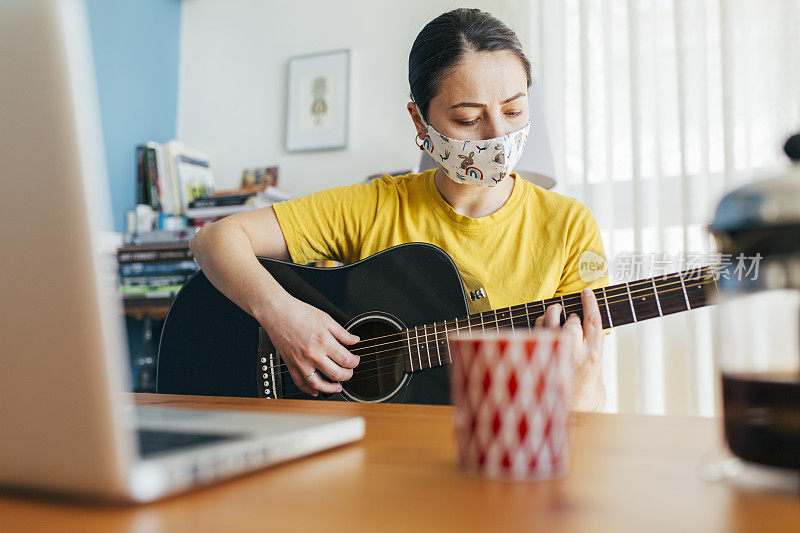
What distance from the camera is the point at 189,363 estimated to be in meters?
1.32

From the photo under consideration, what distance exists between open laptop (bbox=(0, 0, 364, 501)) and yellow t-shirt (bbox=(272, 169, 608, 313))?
3.38 ft

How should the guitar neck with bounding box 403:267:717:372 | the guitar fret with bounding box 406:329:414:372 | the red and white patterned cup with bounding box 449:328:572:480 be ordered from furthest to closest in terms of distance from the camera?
the guitar fret with bounding box 406:329:414:372, the guitar neck with bounding box 403:267:717:372, the red and white patterned cup with bounding box 449:328:572:480

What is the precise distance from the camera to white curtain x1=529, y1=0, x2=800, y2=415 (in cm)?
227

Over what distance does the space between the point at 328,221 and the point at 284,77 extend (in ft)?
6.24

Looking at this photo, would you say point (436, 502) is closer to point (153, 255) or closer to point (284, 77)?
point (153, 255)

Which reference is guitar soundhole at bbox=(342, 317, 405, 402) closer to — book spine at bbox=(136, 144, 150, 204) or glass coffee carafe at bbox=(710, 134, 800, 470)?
glass coffee carafe at bbox=(710, 134, 800, 470)

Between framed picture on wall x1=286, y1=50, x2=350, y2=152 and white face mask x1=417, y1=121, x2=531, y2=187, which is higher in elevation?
framed picture on wall x1=286, y1=50, x2=350, y2=152

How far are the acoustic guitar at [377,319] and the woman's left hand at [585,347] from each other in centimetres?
4

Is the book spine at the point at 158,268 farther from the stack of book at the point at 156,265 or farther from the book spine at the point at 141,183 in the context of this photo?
the book spine at the point at 141,183

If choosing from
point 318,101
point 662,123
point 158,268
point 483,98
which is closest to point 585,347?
point 483,98

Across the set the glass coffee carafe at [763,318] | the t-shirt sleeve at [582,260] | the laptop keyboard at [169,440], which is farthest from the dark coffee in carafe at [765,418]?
the t-shirt sleeve at [582,260]

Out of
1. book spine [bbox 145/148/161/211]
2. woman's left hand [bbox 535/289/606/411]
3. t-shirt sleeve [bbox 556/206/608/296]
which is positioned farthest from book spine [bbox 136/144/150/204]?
woman's left hand [bbox 535/289/606/411]

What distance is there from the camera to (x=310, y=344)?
1.19 metres

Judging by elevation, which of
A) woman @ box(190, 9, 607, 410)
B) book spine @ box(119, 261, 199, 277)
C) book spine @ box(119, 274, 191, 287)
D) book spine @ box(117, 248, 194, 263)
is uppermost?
woman @ box(190, 9, 607, 410)
